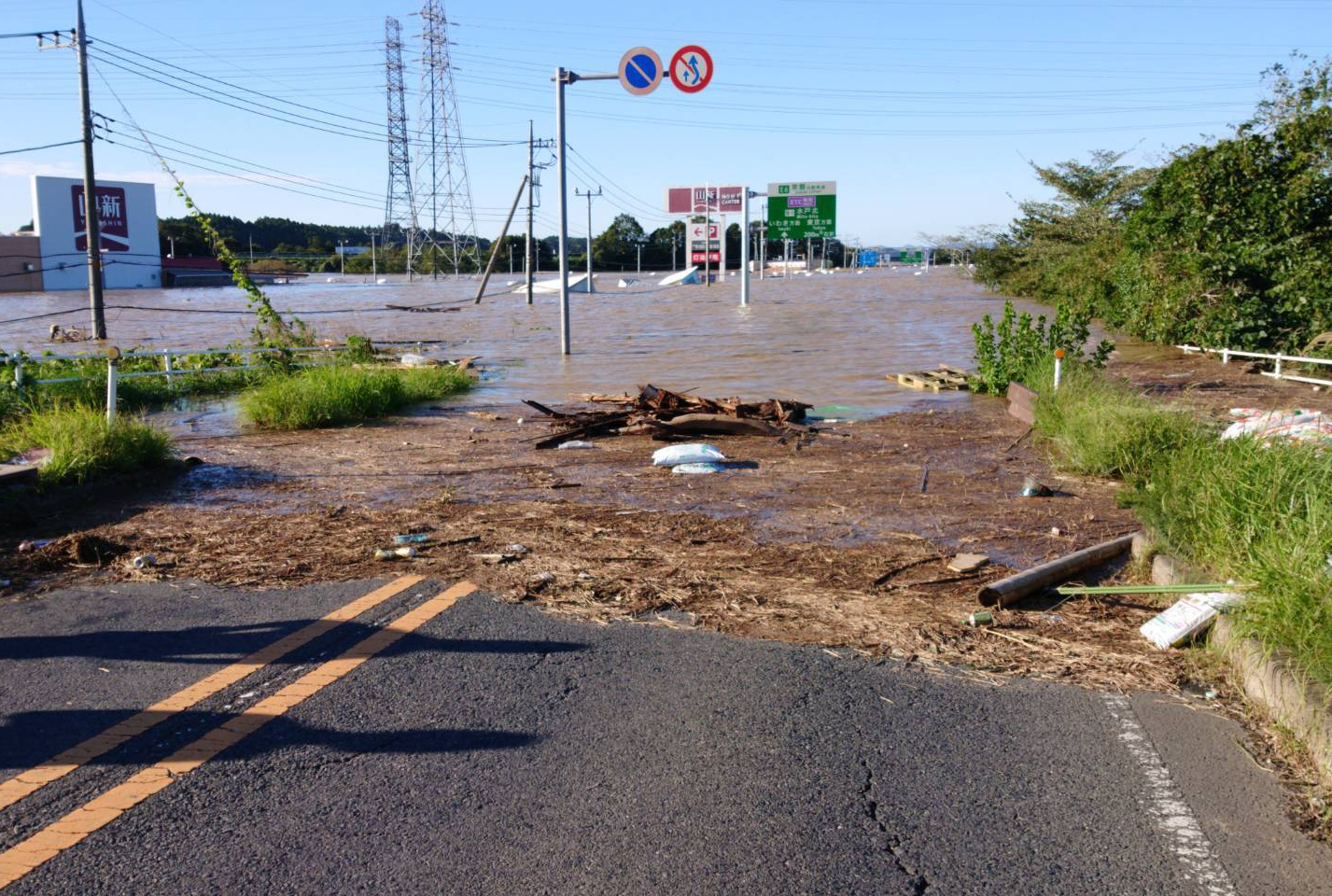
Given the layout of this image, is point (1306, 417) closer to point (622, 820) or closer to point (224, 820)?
point (622, 820)

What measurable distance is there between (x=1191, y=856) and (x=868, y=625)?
2366 millimetres

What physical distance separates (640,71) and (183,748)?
63.5ft

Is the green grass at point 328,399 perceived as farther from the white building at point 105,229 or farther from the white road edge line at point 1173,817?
the white building at point 105,229

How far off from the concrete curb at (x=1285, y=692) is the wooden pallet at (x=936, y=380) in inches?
542

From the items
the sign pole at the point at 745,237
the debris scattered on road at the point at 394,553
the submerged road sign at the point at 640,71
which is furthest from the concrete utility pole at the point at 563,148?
the sign pole at the point at 745,237

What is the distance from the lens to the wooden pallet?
18.5 m

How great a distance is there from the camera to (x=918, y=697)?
15.4 feet

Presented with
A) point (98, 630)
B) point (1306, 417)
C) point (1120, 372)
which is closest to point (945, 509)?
point (1306, 417)

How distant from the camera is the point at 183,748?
160 inches

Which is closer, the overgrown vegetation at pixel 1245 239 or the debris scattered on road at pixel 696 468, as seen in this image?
the debris scattered on road at pixel 696 468

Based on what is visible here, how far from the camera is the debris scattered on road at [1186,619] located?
208 inches

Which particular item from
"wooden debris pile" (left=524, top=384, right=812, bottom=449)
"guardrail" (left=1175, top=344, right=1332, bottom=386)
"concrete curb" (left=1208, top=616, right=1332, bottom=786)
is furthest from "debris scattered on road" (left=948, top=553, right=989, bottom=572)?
"guardrail" (left=1175, top=344, right=1332, bottom=386)

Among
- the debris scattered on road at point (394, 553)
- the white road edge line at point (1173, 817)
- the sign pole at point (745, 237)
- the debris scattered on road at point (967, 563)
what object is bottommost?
the white road edge line at point (1173, 817)

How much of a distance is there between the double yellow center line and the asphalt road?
0.04m
